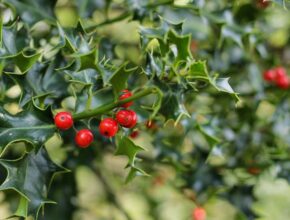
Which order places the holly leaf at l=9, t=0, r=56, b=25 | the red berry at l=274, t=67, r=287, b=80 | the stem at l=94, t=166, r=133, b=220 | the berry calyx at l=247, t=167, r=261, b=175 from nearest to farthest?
the holly leaf at l=9, t=0, r=56, b=25 → the berry calyx at l=247, t=167, r=261, b=175 → the red berry at l=274, t=67, r=287, b=80 → the stem at l=94, t=166, r=133, b=220

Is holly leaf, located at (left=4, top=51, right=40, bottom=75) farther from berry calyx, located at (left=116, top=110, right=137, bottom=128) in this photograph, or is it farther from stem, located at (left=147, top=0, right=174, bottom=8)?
stem, located at (left=147, top=0, right=174, bottom=8)

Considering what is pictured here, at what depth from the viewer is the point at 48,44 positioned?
6.82ft

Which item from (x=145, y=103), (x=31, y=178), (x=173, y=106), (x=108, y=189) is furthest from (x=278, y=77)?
(x=31, y=178)

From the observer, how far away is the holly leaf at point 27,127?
4.99ft

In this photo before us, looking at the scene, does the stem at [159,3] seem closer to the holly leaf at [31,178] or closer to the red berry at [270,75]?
the holly leaf at [31,178]

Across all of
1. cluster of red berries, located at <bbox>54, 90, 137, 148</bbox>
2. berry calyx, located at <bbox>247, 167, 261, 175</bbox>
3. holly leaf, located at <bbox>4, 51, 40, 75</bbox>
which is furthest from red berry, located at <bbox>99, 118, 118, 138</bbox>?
berry calyx, located at <bbox>247, 167, 261, 175</bbox>

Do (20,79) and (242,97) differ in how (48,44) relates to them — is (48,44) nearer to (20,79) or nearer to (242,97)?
(20,79)

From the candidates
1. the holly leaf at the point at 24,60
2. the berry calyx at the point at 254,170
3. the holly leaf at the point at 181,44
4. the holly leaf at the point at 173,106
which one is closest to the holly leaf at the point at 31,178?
the holly leaf at the point at 24,60

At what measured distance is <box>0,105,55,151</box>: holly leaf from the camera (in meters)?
1.52

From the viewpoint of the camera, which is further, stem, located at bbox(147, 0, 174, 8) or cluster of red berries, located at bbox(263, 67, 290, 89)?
cluster of red berries, located at bbox(263, 67, 290, 89)

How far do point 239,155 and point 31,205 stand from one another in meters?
1.14

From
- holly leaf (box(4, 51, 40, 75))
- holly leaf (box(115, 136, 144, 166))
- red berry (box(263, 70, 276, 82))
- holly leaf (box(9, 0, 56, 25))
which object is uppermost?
holly leaf (box(4, 51, 40, 75))

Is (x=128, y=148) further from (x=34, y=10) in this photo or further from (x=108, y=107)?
(x=34, y=10)

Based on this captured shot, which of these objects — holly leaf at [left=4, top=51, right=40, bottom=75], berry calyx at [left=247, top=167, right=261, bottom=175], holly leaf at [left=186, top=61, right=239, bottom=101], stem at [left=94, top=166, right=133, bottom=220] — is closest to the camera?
holly leaf at [left=186, top=61, right=239, bottom=101]
